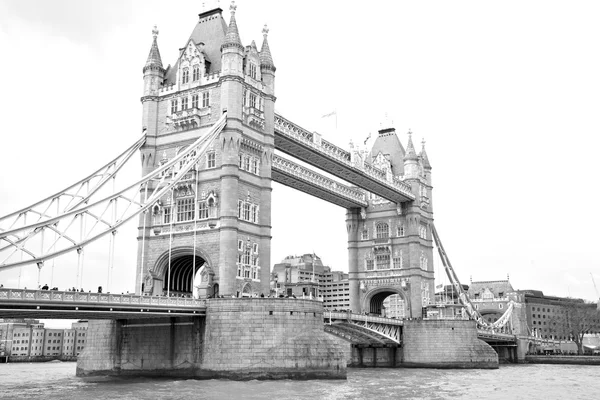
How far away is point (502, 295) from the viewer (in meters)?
130

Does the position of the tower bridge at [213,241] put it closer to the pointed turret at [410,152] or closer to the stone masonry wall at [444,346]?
the stone masonry wall at [444,346]

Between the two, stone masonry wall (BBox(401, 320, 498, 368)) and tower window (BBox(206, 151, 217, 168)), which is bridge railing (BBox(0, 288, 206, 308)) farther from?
stone masonry wall (BBox(401, 320, 498, 368))

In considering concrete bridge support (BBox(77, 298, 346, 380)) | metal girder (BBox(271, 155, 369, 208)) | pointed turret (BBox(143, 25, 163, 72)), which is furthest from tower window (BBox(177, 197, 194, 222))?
pointed turret (BBox(143, 25, 163, 72))

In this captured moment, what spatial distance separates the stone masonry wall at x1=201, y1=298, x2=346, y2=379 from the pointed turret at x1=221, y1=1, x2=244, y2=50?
20.2 metres

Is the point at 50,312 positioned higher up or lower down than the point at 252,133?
lower down

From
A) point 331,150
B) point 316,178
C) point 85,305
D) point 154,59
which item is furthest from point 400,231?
point 85,305

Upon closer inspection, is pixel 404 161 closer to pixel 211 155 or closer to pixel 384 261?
pixel 384 261

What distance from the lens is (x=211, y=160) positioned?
53.7 metres

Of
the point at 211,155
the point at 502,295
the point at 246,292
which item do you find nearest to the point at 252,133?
the point at 211,155

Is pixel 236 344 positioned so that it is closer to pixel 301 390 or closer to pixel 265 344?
pixel 265 344

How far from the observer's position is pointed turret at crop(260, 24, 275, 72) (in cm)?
5806

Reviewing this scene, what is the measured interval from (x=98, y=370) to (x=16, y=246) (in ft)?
53.4

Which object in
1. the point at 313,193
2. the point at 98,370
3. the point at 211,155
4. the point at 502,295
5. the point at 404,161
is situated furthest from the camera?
the point at 502,295

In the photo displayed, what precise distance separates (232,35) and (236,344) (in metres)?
24.2
